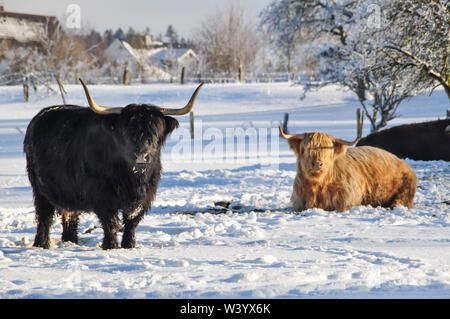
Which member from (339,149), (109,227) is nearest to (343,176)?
(339,149)

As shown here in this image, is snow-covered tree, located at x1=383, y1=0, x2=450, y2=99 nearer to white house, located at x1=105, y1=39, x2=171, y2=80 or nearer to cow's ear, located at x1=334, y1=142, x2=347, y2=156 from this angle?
cow's ear, located at x1=334, y1=142, x2=347, y2=156

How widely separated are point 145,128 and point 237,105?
2676 cm

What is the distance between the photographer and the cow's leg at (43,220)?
15.7 feet

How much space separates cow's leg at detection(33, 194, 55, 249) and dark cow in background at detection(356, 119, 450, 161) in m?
8.70

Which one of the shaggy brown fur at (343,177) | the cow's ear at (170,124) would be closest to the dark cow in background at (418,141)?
the shaggy brown fur at (343,177)

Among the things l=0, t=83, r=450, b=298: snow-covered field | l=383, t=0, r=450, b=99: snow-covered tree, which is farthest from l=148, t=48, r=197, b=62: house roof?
l=0, t=83, r=450, b=298: snow-covered field

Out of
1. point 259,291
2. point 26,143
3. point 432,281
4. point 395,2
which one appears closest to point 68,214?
point 26,143

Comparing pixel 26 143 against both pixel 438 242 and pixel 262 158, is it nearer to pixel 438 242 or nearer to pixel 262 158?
pixel 438 242

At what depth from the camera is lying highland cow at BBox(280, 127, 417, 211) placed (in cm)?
612

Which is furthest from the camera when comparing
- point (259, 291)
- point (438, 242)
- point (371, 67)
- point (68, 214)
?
point (371, 67)

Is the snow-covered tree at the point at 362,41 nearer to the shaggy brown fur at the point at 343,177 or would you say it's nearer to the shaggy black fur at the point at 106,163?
the shaggy brown fur at the point at 343,177

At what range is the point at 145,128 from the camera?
4.11 metres

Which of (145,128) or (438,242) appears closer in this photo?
(145,128)

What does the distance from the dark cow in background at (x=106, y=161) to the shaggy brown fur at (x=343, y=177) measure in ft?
7.36
